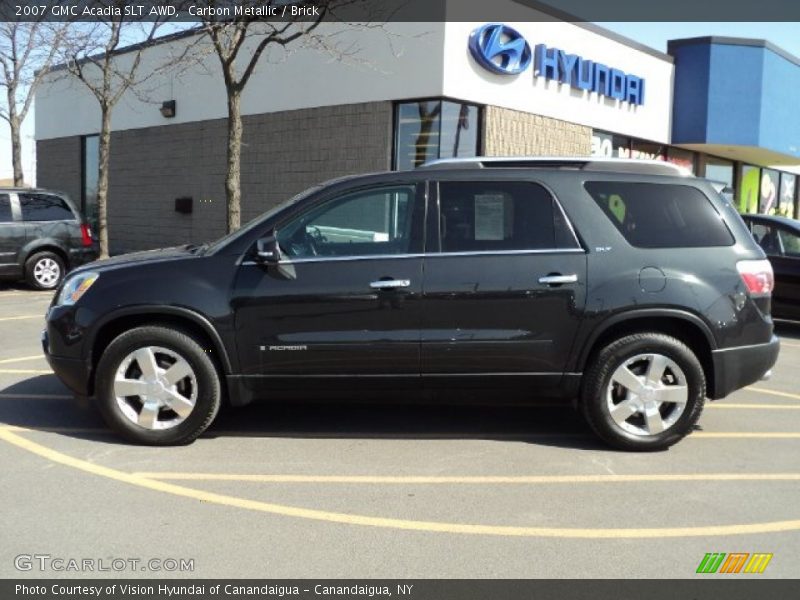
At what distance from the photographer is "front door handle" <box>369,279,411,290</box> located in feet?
16.1

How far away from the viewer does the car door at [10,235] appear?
496 inches

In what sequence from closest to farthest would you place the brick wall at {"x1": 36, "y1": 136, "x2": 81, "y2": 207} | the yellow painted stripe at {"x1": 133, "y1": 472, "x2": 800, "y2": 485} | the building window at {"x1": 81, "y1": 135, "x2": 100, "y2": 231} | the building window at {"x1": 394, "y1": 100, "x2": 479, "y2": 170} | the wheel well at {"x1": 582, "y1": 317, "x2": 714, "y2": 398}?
1. the yellow painted stripe at {"x1": 133, "y1": 472, "x2": 800, "y2": 485}
2. the wheel well at {"x1": 582, "y1": 317, "x2": 714, "y2": 398}
3. the building window at {"x1": 394, "y1": 100, "x2": 479, "y2": 170}
4. the building window at {"x1": 81, "y1": 135, "x2": 100, "y2": 231}
5. the brick wall at {"x1": 36, "y1": 136, "x2": 81, "y2": 207}

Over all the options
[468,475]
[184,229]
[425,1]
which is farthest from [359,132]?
[468,475]

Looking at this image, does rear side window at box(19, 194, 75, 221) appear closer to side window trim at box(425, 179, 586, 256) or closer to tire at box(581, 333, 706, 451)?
side window trim at box(425, 179, 586, 256)

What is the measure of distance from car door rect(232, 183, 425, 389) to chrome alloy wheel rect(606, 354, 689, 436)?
1.33 metres

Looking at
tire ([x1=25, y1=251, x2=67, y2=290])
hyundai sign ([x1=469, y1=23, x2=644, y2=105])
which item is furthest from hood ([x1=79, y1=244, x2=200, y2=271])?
hyundai sign ([x1=469, y1=23, x2=644, y2=105])

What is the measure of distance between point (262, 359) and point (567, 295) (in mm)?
1998

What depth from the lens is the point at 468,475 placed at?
15.4ft

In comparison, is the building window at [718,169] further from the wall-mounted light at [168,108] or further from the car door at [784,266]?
the wall-mounted light at [168,108]

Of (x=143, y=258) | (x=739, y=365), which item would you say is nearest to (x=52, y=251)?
(x=143, y=258)

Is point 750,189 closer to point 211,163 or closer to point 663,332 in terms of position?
point 211,163

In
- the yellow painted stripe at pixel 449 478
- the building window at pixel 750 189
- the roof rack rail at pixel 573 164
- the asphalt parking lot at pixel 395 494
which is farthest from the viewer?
the building window at pixel 750 189

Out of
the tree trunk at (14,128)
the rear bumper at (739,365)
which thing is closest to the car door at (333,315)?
the rear bumper at (739,365)
